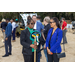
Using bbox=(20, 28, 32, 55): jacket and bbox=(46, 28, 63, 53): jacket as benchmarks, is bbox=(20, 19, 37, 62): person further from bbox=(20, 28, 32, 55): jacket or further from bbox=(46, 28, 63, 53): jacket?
bbox=(46, 28, 63, 53): jacket

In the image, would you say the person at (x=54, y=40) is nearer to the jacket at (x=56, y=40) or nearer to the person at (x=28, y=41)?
the jacket at (x=56, y=40)

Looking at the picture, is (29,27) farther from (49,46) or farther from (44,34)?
(44,34)

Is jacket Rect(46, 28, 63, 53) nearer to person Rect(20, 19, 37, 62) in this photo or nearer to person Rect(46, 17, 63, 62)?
person Rect(46, 17, 63, 62)

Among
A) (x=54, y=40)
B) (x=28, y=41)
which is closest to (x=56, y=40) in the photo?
(x=54, y=40)

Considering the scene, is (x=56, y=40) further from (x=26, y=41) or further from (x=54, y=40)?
(x=26, y=41)

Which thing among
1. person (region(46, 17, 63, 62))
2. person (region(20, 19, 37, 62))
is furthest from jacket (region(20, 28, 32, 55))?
person (region(46, 17, 63, 62))

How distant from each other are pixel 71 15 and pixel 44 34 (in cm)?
2392

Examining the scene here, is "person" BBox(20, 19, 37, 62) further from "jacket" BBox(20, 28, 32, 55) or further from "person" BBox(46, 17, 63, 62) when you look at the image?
"person" BBox(46, 17, 63, 62)

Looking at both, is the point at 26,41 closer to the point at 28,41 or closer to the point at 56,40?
the point at 28,41

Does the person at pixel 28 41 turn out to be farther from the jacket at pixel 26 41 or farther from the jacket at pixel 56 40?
the jacket at pixel 56 40

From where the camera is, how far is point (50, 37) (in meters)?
2.59

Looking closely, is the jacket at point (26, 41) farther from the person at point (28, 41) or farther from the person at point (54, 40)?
the person at point (54, 40)

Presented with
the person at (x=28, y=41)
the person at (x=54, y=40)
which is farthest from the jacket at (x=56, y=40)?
the person at (x=28, y=41)

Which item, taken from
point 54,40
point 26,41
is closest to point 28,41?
point 26,41
